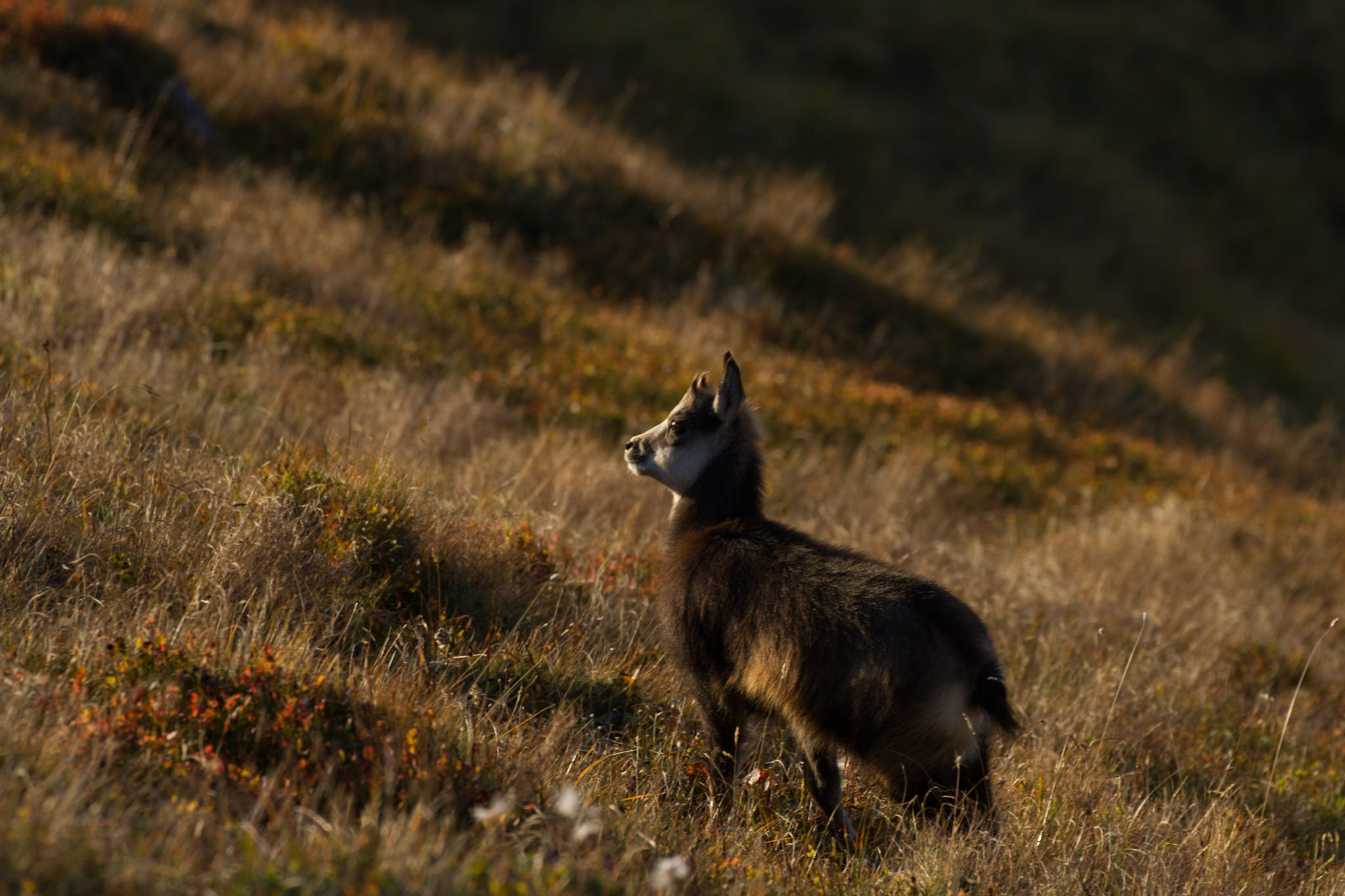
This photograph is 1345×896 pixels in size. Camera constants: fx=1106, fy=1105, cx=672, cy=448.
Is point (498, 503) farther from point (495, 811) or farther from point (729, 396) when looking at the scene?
point (495, 811)

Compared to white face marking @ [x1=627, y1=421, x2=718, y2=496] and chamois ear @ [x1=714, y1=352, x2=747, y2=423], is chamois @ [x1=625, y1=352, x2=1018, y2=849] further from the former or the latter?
white face marking @ [x1=627, y1=421, x2=718, y2=496]

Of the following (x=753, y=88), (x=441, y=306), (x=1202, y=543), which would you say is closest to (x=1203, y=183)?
(x=753, y=88)

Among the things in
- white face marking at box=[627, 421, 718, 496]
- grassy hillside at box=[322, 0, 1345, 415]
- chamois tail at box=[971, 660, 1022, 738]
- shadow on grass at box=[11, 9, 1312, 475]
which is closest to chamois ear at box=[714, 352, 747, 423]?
white face marking at box=[627, 421, 718, 496]

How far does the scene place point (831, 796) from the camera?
4949 mm

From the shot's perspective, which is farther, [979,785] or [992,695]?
[979,785]

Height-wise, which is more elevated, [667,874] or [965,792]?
[965,792]

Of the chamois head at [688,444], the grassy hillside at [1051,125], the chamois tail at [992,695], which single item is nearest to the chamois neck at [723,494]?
the chamois head at [688,444]

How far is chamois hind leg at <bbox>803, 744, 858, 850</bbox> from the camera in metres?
4.92

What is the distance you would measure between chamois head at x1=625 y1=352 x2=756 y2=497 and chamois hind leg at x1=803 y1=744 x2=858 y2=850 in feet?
5.23

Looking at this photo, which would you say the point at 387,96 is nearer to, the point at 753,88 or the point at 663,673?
the point at 753,88

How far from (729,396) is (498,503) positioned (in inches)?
84.4

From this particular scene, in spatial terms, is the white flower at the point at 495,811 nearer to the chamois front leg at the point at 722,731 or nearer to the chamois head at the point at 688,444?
the chamois front leg at the point at 722,731

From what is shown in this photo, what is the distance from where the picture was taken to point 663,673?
594 centimetres

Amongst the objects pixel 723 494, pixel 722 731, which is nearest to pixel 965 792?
pixel 722 731
